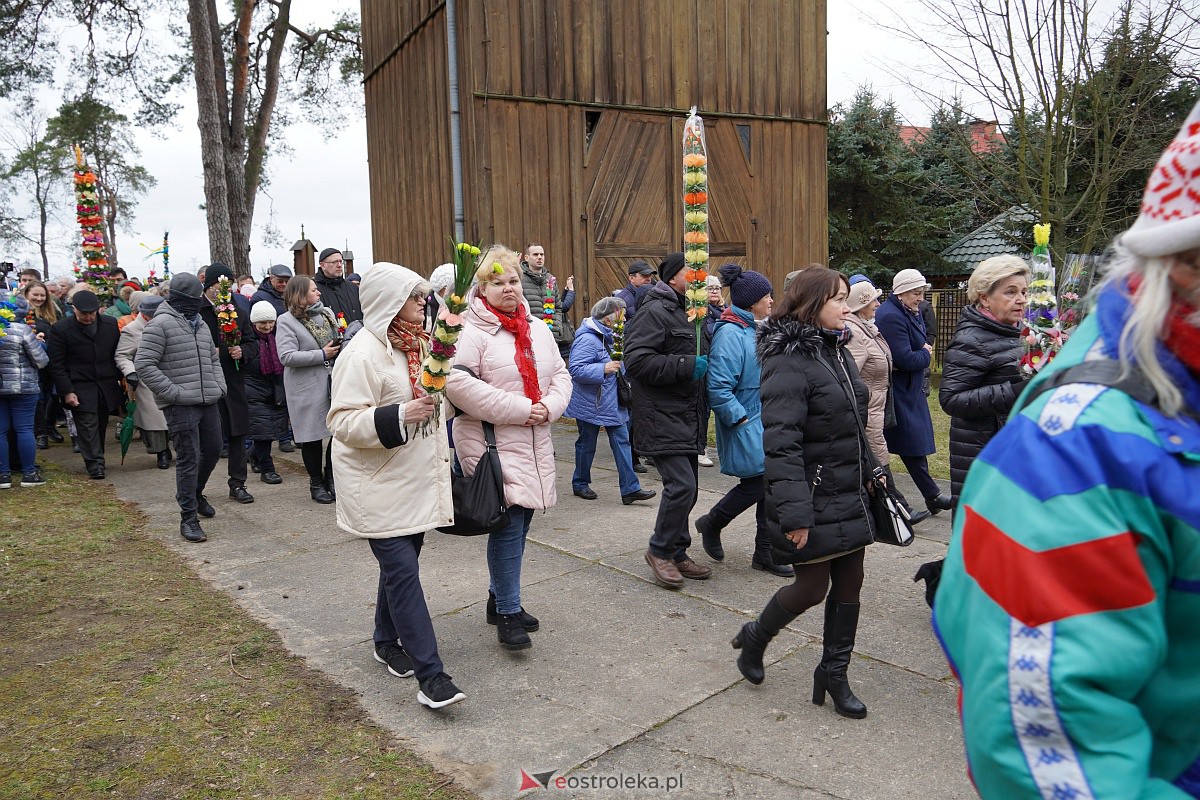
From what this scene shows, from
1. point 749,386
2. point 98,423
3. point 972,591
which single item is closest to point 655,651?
point 749,386

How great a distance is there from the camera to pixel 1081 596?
1167 millimetres

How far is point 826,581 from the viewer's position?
370 centimetres

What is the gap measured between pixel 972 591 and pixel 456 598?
168 inches

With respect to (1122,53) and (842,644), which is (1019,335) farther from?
(1122,53)

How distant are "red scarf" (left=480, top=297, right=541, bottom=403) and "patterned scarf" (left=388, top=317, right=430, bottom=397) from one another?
0.46 meters

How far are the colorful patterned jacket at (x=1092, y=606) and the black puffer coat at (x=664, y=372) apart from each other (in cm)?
405

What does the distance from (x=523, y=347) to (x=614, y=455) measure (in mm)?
3390

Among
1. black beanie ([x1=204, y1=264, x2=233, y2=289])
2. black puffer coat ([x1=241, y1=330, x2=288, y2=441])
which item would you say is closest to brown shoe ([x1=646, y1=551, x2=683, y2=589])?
black puffer coat ([x1=241, y1=330, x2=288, y2=441])

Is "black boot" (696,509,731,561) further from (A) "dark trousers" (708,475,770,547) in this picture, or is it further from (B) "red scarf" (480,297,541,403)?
(B) "red scarf" (480,297,541,403)

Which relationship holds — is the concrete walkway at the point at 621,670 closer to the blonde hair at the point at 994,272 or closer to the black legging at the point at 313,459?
the black legging at the point at 313,459

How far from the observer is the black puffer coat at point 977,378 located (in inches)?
175

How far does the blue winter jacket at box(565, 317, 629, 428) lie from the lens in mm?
7332

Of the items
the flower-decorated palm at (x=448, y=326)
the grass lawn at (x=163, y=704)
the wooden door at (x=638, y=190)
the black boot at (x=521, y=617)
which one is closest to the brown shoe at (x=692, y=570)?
the black boot at (x=521, y=617)

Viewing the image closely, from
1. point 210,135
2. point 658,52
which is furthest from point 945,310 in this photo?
point 210,135
